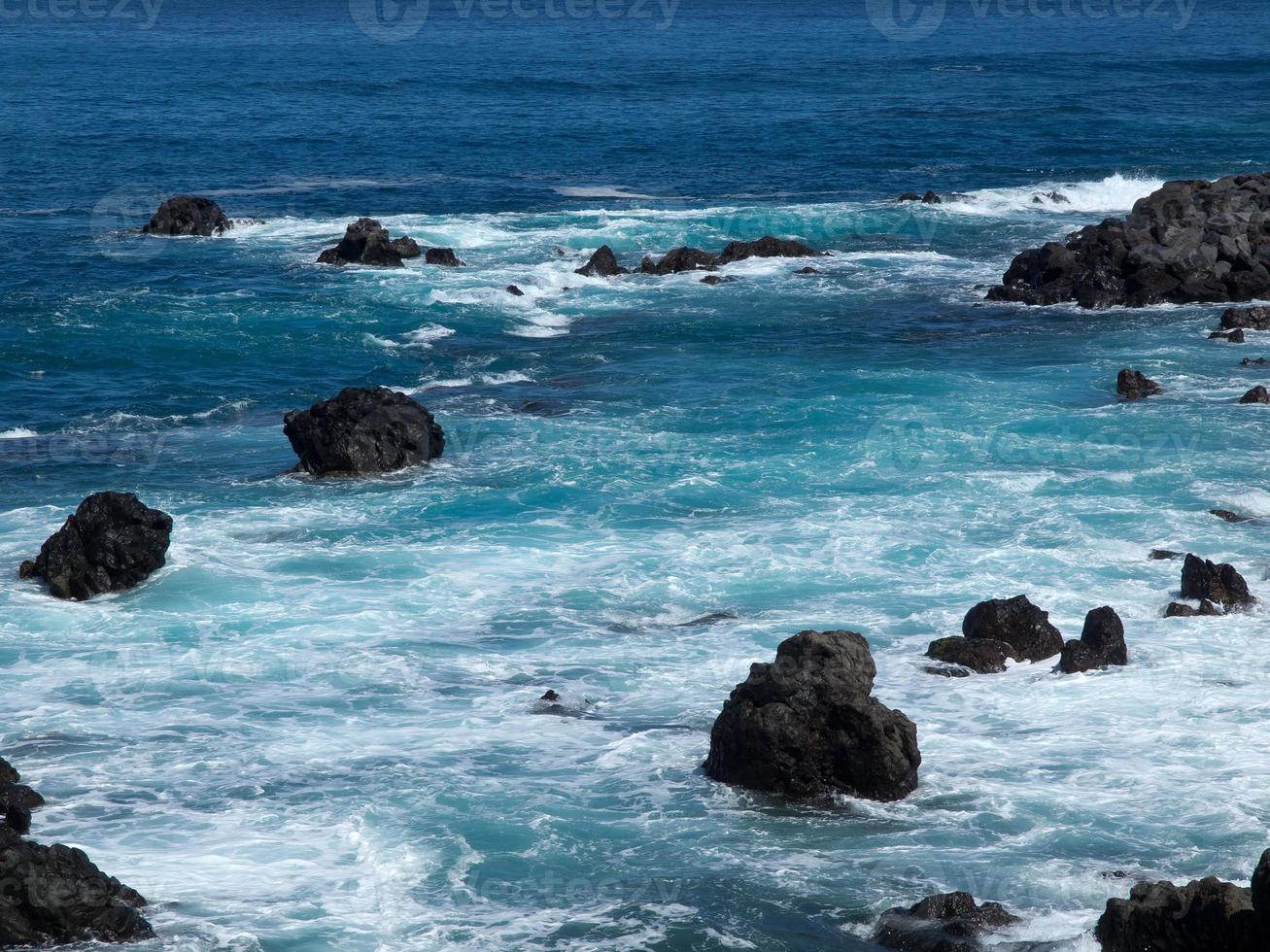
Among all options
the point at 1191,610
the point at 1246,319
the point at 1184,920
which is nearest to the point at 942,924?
the point at 1184,920

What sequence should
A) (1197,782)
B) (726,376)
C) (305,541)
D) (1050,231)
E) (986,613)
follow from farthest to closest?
(1050,231)
(726,376)
(305,541)
(986,613)
(1197,782)

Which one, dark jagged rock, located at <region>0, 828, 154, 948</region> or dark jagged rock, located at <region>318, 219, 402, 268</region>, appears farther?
dark jagged rock, located at <region>318, 219, 402, 268</region>

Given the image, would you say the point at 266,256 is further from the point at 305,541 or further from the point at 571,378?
the point at 305,541

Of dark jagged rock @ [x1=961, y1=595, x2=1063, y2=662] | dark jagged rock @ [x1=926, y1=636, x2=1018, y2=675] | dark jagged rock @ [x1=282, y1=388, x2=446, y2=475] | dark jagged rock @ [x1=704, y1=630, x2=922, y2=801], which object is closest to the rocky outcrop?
dark jagged rock @ [x1=704, y1=630, x2=922, y2=801]

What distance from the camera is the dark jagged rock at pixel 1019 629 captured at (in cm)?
2441

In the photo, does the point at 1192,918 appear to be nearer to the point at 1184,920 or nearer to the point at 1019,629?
the point at 1184,920

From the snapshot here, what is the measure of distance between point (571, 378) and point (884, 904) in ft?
84.6

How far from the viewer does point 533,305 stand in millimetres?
49375

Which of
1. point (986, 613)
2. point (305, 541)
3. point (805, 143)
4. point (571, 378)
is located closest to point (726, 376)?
point (571, 378)

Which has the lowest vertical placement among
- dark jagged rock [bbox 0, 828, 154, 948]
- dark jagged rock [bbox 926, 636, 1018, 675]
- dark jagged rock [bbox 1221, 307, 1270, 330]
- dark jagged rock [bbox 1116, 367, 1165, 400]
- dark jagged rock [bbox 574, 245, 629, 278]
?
dark jagged rock [bbox 0, 828, 154, 948]

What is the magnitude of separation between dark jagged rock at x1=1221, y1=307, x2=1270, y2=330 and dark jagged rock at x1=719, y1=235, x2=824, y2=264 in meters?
15.4

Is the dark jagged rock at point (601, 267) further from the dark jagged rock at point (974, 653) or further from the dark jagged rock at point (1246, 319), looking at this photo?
the dark jagged rock at point (974, 653)

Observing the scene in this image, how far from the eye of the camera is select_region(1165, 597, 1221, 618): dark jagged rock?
25641mm

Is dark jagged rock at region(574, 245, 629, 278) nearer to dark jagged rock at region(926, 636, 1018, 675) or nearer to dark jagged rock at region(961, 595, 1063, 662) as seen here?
dark jagged rock at region(961, 595, 1063, 662)
